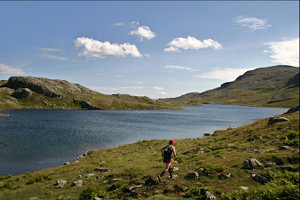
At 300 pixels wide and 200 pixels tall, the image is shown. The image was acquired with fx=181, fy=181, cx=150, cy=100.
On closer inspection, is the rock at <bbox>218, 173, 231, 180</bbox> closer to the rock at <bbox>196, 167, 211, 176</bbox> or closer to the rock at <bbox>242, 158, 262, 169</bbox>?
the rock at <bbox>196, 167, 211, 176</bbox>

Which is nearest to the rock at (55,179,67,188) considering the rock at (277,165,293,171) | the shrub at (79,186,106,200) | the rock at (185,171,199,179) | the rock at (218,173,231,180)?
the shrub at (79,186,106,200)

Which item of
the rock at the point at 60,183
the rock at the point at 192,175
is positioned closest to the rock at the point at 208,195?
the rock at the point at 192,175

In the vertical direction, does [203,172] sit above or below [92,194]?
above

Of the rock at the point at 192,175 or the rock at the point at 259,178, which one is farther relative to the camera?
the rock at the point at 192,175

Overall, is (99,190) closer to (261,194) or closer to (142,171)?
(142,171)

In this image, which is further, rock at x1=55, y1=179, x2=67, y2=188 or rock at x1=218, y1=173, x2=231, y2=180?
rock at x1=55, y1=179, x2=67, y2=188

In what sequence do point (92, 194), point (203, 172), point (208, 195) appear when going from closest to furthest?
point (208, 195)
point (92, 194)
point (203, 172)

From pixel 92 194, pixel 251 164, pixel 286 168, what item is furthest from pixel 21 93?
pixel 286 168

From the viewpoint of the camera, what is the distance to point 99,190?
16.1 metres

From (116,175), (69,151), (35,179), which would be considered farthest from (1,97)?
(116,175)

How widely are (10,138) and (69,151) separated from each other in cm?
2494

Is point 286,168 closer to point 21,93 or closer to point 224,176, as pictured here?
point 224,176

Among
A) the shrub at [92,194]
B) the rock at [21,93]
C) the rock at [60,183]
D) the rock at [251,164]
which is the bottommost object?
the rock at [60,183]

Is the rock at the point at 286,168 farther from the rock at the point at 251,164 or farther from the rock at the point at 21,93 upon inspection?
the rock at the point at 21,93
